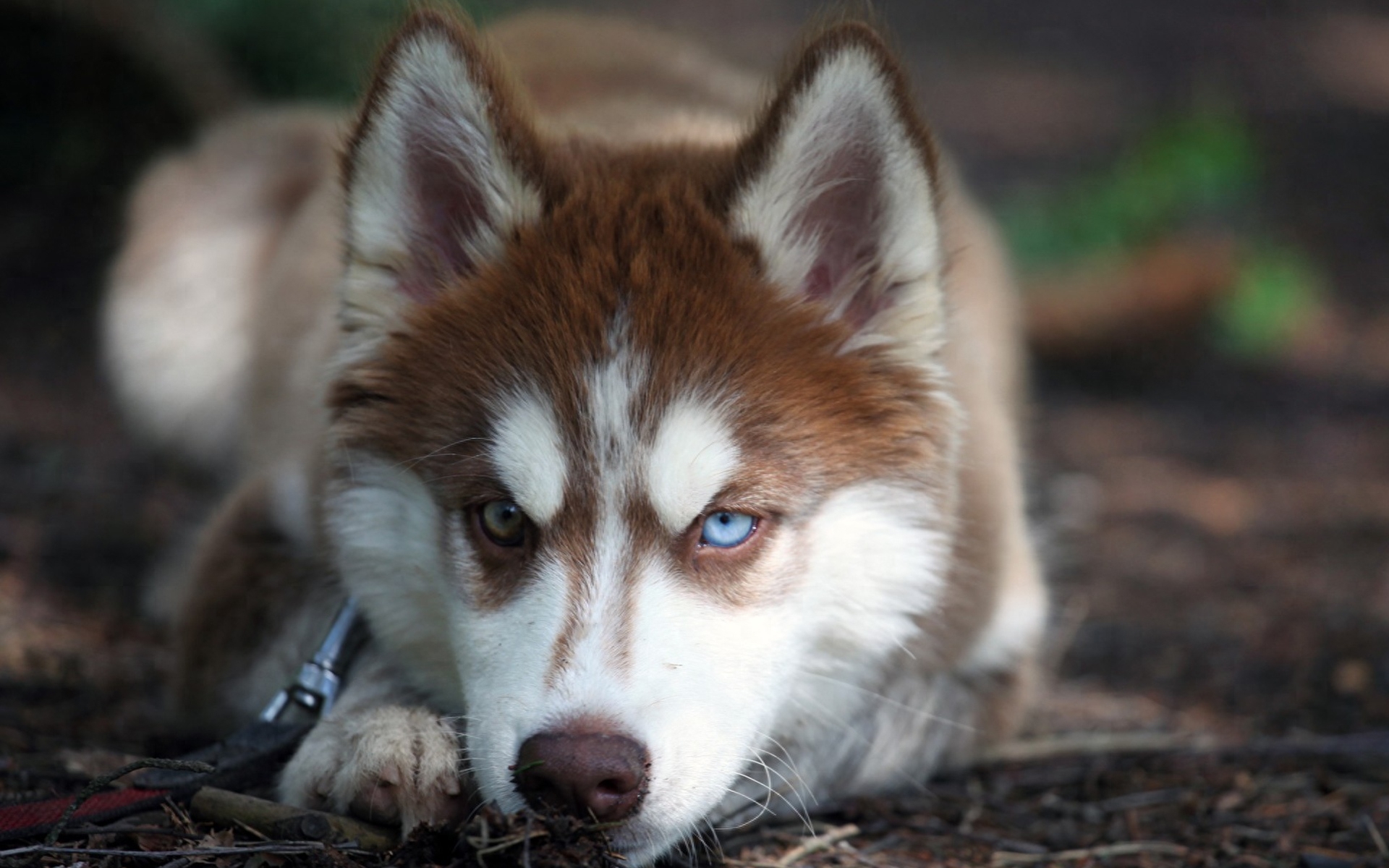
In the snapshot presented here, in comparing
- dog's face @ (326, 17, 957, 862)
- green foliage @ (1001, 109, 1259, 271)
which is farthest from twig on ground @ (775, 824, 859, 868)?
green foliage @ (1001, 109, 1259, 271)

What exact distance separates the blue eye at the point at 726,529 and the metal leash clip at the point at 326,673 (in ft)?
3.01

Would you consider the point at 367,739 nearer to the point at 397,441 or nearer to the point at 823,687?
the point at 397,441

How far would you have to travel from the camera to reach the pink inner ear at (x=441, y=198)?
271cm

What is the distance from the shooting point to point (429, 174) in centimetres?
282

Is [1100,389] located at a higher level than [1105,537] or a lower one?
higher

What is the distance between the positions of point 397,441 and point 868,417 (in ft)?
3.32

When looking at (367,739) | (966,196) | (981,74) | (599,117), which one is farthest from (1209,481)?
(981,74)

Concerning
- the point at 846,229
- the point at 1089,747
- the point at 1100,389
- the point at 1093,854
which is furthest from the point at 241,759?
the point at 1100,389

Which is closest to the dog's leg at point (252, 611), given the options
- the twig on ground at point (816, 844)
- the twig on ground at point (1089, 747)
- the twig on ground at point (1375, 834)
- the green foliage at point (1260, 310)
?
the twig on ground at point (816, 844)

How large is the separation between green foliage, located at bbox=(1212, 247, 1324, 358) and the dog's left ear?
14.7ft

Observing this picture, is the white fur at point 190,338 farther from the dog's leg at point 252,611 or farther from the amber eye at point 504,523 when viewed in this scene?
the amber eye at point 504,523

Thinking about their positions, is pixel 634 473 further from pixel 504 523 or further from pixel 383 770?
pixel 383 770

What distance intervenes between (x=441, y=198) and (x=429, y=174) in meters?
0.06

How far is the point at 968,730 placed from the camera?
3293mm
